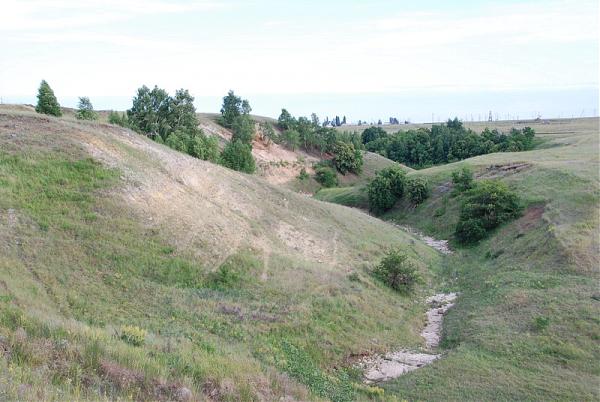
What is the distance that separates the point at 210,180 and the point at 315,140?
68049 mm

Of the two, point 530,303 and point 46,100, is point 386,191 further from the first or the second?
point 46,100

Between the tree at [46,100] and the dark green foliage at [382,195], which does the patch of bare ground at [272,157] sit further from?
the tree at [46,100]

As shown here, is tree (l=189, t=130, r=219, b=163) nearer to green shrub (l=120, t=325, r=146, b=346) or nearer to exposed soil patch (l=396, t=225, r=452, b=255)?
exposed soil patch (l=396, t=225, r=452, b=255)

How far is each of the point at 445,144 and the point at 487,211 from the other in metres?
65.7

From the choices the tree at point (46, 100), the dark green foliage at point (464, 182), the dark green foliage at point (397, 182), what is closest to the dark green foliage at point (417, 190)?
the dark green foliage at point (397, 182)

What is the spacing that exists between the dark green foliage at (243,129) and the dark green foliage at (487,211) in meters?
45.0

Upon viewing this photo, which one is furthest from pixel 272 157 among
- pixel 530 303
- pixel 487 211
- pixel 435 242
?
pixel 530 303

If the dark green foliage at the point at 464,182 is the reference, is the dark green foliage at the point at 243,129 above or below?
above

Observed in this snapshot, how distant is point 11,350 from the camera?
31.0 ft

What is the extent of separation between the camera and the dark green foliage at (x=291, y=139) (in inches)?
3684

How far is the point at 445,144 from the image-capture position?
10669cm

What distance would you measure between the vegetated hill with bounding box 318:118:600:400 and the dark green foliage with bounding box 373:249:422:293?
320 centimetres

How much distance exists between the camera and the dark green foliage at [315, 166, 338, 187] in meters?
87.8

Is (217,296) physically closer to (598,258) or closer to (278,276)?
(278,276)
